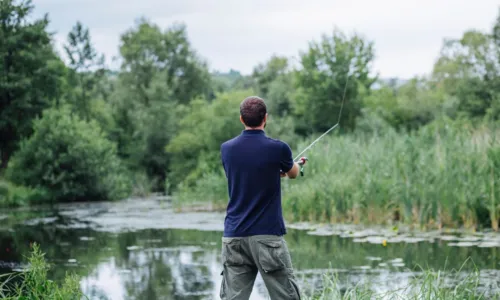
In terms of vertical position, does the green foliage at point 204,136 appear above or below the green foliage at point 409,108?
below

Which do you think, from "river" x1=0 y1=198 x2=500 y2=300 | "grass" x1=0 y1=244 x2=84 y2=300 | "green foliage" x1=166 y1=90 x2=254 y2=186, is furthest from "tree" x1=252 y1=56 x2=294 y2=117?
"grass" x1=0 y1=244 x2=84 y2=300

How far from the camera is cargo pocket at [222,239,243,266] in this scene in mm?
5129

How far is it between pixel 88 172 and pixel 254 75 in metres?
43.6

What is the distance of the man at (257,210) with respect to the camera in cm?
506

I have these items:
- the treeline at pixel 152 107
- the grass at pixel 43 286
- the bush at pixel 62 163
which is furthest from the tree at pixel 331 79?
the grass at pixel 43 286

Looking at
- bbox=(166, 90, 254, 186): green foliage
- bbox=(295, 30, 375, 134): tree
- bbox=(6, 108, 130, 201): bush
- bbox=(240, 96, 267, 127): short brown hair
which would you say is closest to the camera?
bbox=(240, 96, 267, 127): short brown hair

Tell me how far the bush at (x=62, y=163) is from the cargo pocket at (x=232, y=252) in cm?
2647

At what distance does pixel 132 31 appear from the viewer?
58.9m

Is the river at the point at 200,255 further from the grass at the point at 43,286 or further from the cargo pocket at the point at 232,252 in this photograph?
the cargo pocket at the point at 232,252

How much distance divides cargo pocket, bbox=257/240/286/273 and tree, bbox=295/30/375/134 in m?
34.6

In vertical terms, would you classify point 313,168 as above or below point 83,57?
below

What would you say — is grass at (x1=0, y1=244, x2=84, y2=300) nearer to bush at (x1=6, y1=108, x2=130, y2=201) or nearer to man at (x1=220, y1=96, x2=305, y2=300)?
man at (x1=220, y1=96, x2=305, y2=300)

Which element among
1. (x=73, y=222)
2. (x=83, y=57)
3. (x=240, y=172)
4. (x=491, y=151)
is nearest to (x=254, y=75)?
(x=83, y=57)

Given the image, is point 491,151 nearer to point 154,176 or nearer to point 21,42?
point 21,42
